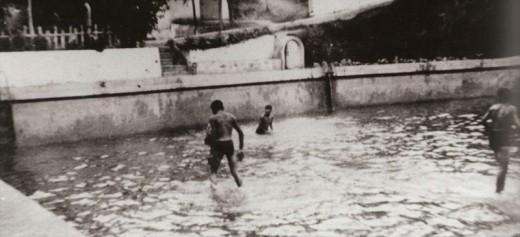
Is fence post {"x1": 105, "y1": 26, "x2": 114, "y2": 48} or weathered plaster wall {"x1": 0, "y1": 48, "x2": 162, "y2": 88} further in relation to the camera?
Result: fence post {"x1": 105, "y1": 26, "x2": 114, "y2": 48}

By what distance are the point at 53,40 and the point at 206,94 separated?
5.01m

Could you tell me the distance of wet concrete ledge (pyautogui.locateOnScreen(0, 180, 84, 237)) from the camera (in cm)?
527

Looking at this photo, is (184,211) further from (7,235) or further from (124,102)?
(124,102)

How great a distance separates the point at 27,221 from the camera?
5.71m

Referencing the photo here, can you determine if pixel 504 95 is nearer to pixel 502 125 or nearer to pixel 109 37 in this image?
pixel 502 125

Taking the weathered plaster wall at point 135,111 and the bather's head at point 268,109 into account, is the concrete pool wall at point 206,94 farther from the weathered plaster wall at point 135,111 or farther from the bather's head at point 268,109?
the bather's head at point 268,109

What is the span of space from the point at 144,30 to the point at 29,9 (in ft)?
12.4

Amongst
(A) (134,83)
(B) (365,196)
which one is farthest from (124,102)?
(B) (365,196)

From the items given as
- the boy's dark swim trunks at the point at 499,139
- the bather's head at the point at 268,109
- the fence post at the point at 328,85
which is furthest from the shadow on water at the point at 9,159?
the fence post at the point at 328,85

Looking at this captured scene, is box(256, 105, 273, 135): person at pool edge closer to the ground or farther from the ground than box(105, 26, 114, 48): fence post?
closer to the ground

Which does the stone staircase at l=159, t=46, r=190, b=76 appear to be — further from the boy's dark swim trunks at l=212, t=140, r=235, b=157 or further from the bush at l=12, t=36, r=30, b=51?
the boy's dark swim trunks at l=212, t=140, r=235, b=157

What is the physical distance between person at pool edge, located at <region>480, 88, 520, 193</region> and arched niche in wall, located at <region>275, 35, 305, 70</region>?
13178 millimetres

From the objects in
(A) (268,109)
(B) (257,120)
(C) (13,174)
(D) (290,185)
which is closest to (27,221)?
(D) (290,185)

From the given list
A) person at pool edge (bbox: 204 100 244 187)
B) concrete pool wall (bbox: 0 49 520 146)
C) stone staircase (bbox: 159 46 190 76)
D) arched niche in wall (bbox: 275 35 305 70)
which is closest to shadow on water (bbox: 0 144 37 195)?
concrete pool wall (bbox: 0 49 520 146)
